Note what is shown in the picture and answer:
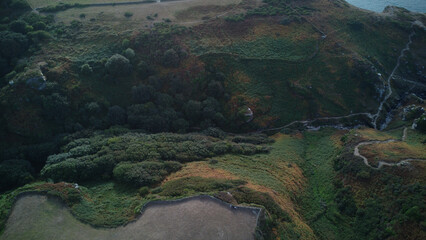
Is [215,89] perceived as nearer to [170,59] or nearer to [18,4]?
[170,59]

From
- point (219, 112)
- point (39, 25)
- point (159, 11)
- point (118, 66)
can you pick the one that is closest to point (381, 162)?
point (219, 112)

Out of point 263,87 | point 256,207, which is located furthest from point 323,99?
point 256,207

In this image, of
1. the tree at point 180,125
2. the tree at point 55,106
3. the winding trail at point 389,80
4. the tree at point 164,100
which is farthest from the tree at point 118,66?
the winding trail at point 389,80

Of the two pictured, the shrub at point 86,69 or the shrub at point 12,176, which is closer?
the shrub at point 12,176

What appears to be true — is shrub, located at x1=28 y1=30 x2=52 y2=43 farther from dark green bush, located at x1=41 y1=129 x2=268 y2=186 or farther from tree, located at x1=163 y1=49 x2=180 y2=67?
dark green bush, located at x1=41 y1=129 x2=268 y2=186

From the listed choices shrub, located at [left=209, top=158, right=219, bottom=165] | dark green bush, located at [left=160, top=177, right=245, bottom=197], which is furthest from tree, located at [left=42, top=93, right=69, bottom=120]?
shrub, located at [left=209, top=158, right=219, bottom=165]

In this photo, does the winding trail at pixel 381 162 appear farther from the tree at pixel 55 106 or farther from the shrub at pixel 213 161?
the tree at pixel 55 106
